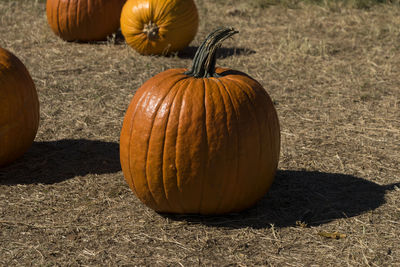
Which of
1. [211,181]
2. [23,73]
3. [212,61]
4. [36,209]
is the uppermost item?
[212,61]

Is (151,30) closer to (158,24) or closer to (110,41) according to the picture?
(158,24)

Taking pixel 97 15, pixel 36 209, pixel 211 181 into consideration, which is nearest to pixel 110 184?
pixel 36 209

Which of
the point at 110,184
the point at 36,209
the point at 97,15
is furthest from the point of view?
the point at 97,15

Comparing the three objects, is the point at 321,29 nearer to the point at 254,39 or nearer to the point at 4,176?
the point at 254,39

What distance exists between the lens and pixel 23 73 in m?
4.69

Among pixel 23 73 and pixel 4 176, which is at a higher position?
pixel 23 73

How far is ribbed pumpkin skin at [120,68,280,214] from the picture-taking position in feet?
12.0

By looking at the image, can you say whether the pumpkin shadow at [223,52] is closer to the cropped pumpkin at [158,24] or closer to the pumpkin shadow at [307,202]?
the cropped pumpkin at [158,24]

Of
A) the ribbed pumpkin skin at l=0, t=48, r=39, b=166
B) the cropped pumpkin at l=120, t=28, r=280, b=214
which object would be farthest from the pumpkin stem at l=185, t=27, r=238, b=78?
the ribbed pumpkin skin at l=0, t=48, r=39, b=166

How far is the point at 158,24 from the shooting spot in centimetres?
732

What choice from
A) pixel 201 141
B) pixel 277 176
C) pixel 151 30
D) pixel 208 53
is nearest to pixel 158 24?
pixel 151 30

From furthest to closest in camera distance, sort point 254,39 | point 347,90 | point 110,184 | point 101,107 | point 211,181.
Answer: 1. point 254,39
2. point 347,90
3. point 101,107
4. point 110,184
5. point 211,181

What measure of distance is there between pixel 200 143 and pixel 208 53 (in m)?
0.62

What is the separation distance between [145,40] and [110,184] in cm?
331
